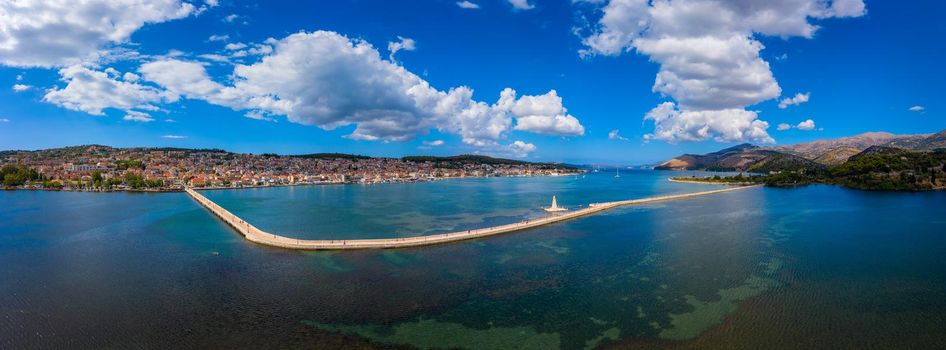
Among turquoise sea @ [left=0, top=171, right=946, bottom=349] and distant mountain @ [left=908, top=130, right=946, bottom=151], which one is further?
distant mountain @ [left=908, top=130, right=946, bottom=151]

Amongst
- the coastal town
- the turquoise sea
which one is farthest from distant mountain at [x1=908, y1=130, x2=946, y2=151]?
the turquoise sea

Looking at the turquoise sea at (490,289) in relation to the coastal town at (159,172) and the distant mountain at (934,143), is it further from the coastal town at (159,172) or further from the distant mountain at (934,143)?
the distant mountain at (934,143)

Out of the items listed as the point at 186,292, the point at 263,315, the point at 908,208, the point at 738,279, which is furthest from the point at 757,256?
the point at 908,208

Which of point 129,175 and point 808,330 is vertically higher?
point 129,175

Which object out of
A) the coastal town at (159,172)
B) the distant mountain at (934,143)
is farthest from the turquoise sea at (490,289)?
the distant mountain at (934,143)

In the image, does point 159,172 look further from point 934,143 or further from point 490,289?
point 934,143

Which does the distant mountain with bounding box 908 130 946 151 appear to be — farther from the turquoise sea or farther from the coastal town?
the turquoise sea

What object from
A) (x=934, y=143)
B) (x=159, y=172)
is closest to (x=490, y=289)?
(x=159, y=172)

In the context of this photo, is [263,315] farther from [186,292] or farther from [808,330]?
[808,330]

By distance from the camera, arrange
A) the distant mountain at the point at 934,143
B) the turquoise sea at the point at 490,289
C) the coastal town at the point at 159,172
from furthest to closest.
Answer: the distant mountain at the point at 934,143, the coastal town at the point at 159,172, the turquoise sea at the point at 490,289
